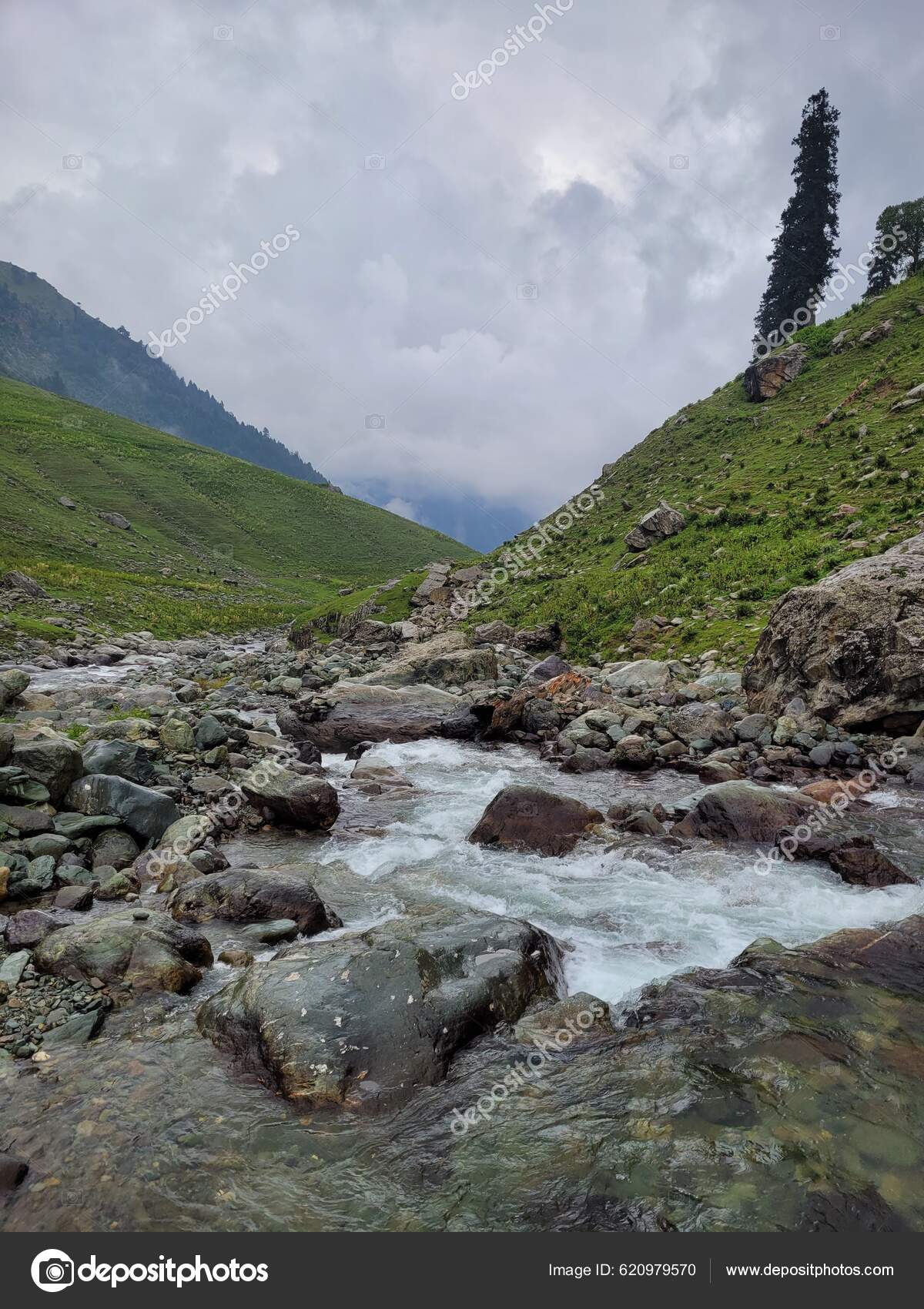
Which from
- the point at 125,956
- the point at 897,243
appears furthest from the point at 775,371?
the point at 125,956

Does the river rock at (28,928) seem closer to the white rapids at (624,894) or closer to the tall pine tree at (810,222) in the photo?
the white rapids at (624,894)

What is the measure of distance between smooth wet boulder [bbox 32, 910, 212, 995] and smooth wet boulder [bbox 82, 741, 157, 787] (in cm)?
537

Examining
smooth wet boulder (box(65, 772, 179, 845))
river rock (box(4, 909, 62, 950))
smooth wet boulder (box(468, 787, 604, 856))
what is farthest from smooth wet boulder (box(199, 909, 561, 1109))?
smooth wet boulder (box(65, 772, 179, 845))

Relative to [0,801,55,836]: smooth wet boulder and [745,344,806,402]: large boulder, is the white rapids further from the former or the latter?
[745,344,806,402]: large boulder

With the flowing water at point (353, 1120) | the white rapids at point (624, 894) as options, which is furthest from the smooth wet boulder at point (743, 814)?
the flowing water at point (353, 1120)

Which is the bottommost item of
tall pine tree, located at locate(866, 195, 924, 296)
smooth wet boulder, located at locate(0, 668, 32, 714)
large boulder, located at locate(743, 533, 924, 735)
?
smooth wet boulder, located at locate(0, 668, 32, 714)

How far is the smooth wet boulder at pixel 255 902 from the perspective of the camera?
9.45 m

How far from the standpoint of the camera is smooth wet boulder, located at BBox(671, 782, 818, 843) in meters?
12.5

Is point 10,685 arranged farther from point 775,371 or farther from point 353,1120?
point 775,371

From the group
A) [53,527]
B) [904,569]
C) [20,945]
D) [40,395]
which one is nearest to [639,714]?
[904,569]

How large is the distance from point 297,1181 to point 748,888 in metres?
8.22

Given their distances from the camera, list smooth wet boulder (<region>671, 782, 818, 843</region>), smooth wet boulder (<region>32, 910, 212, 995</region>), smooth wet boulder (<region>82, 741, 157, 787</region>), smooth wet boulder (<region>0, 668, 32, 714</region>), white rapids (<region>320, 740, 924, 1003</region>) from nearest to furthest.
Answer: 1. smooth wet boulder (<region>32, 910, 212, 995</region>)
2. white rapids (<region>320, 740, 924, 1003</region>)
3. smooth wet boulder (<region>671, 782, 818, 843</region>)
4. smooth wet boulder (<region>82, 741, 157, 787</region>)
5. smooth wet boulder (<region>0, 668, 32, 714</region>)

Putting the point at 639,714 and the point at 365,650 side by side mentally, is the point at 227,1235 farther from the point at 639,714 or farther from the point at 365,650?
the point at 365,650

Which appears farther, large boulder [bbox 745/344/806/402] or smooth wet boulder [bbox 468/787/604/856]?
large boulder [bbox 745/344/806/402]
